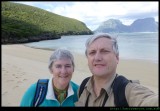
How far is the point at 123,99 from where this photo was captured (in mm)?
1570

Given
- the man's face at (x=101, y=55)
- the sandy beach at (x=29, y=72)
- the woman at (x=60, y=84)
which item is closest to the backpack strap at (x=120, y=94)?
the man's face at (x=101, y=55)

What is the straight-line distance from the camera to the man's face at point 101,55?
166cm

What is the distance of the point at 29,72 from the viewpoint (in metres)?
4.48

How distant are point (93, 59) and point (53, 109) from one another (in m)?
0.40

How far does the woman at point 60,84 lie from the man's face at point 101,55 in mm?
216

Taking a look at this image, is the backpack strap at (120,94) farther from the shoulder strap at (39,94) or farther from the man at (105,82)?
the shoulder strap at (39,94)

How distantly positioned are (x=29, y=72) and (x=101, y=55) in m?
2.98

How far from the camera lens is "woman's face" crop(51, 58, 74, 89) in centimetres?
184

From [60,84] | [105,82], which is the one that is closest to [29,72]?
[60,84]

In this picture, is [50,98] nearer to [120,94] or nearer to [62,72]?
[62,72]

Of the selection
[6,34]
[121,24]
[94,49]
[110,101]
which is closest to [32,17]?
[6,34]

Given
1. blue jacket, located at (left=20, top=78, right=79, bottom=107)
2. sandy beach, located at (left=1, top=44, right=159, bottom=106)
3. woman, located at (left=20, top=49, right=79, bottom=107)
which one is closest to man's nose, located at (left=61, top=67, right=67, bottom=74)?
woman, located at (left=20, top=49, right=79, bottom=107)

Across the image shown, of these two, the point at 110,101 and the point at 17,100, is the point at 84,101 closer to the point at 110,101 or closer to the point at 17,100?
the point at 110,101

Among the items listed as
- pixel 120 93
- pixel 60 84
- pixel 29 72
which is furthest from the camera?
pixel 29 72
